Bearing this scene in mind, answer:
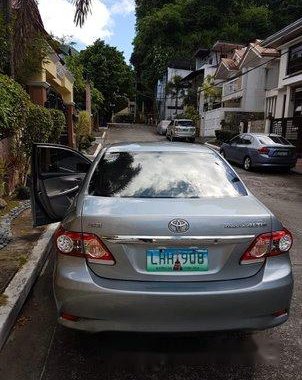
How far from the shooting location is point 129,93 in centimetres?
5178

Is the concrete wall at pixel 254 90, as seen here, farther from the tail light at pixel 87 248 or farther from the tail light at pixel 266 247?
the tail light at pixel 87 248

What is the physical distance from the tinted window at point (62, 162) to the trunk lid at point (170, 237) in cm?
285

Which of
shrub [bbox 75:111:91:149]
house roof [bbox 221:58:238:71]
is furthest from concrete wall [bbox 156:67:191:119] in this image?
shrub [bbox 75:111:91:149]

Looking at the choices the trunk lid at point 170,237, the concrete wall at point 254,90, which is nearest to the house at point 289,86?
the concrete wall at point 254,90

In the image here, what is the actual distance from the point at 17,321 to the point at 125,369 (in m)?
1.25

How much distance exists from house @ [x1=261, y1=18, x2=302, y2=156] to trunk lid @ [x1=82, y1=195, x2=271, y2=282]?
59.9 feet

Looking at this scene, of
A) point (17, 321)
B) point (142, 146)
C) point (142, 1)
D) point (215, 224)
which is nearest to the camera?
point (215, 224)

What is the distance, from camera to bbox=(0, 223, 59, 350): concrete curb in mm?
3557

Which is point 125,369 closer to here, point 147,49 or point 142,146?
point 142,146

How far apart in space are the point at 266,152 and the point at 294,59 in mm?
10274

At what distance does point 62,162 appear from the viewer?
21.4 ft

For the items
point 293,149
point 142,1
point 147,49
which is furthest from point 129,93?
point 293,149

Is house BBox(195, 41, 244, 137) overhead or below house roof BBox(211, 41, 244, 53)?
below

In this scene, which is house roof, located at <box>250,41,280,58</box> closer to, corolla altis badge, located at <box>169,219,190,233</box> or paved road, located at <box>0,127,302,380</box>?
paved road, located at <box>0,127,302,380</box>
